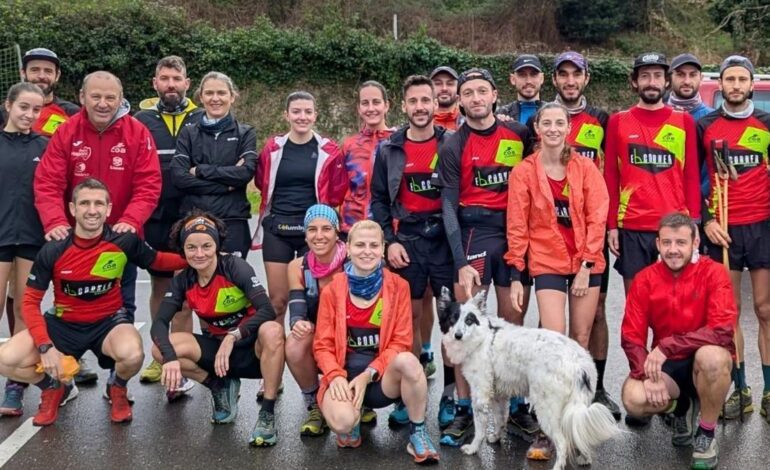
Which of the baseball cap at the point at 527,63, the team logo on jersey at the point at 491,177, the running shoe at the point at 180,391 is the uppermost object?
the baseball cap at the point at 527,63

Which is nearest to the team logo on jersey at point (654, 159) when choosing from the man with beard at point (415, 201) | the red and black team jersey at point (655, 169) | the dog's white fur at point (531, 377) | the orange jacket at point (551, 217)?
the red and black team jersey at point (655, 169)

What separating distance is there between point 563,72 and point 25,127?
13.1 ft

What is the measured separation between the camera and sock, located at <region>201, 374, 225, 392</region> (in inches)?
214

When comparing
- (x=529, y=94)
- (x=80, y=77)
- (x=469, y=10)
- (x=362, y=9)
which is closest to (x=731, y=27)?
(x=469, y=10)

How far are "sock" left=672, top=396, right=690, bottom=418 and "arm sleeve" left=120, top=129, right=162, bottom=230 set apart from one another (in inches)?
154

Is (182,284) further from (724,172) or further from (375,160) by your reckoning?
(724,172)

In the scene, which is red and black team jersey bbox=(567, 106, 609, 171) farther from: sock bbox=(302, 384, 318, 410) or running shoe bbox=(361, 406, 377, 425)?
sock bbox=(302, 384, 318, 410)

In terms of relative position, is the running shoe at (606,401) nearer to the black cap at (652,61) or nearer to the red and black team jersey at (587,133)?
the red and black team jersey at (587,133)

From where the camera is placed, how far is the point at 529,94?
20.6ft

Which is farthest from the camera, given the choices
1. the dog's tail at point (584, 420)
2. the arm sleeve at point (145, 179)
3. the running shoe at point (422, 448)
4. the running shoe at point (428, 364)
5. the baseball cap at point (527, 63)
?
the running shoe at point (428, 364)

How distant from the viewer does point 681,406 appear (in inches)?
→ 199

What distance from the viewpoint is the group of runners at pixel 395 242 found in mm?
4973

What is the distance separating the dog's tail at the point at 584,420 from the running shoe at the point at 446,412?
41.5 inches

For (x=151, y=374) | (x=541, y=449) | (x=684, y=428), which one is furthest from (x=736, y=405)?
(x=151, y=374)
